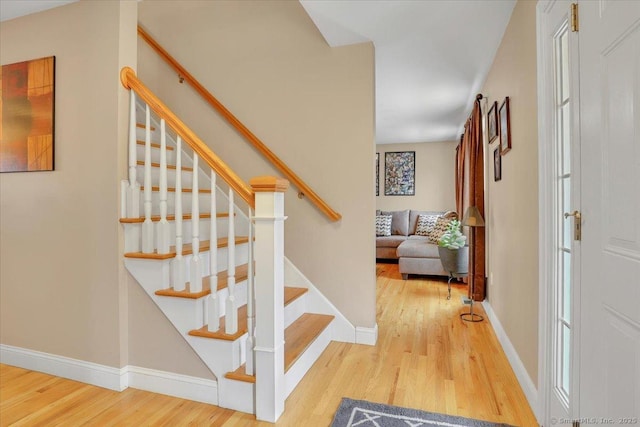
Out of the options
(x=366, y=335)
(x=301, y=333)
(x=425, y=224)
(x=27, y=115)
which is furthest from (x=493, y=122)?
(x=425, y=224)

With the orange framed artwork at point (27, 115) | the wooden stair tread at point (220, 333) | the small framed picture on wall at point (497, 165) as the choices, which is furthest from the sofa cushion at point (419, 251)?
the orange framed artwork at point (27, 115)

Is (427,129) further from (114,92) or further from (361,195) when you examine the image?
(114,92)

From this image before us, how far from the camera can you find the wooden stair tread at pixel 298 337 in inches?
69.7

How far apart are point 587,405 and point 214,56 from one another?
3.29 m

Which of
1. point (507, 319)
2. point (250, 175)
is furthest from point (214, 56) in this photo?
point (507, 319)

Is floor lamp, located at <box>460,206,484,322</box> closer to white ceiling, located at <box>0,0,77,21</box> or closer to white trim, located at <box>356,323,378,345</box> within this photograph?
white trim, located at <box>356,323,378,345</box>

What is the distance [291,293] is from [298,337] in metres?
0.39

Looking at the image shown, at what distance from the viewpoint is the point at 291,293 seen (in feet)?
8.50

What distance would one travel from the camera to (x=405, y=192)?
7.24 m

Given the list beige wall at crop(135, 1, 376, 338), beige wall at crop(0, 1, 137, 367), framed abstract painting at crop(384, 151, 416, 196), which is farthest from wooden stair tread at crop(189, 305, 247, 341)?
framed abstract painting at crop(384, 151, 416, 196)

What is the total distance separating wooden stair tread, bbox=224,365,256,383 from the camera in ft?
5.66

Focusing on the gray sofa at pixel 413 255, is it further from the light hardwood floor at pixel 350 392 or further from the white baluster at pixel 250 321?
the white baluster at pixel 250 321

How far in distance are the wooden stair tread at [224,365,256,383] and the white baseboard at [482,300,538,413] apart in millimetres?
1415

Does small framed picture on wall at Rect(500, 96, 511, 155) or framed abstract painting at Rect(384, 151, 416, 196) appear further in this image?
framed abstract painting at Rect(384, 151, 416, 196)
